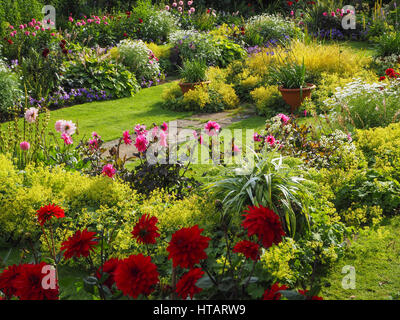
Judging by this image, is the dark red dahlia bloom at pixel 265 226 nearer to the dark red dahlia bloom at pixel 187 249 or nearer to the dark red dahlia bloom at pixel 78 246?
the dark red dahlia bloom at pixel 187 249

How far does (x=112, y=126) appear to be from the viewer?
6578 mm

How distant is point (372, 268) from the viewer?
9.90ft

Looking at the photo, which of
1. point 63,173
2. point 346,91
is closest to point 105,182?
point 63,173

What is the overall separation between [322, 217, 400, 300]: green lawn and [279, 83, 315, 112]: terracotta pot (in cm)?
363

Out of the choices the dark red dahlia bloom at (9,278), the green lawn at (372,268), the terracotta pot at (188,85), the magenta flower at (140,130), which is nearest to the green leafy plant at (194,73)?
the terracotta pot at (188,85)

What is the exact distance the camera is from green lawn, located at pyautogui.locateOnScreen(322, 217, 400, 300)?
275 cm

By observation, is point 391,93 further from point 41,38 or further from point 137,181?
point 41,38

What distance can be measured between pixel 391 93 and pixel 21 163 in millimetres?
4262

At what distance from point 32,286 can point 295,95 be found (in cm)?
581

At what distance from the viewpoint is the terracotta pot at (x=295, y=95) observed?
6816mm

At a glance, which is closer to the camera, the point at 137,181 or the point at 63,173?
the point at 63,173

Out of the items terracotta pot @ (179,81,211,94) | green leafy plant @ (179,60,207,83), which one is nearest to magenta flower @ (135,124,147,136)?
terracotta pot @ (179,81,211,94)

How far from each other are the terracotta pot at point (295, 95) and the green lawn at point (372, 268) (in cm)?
363

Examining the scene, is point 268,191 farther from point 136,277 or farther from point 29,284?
point 29,284
